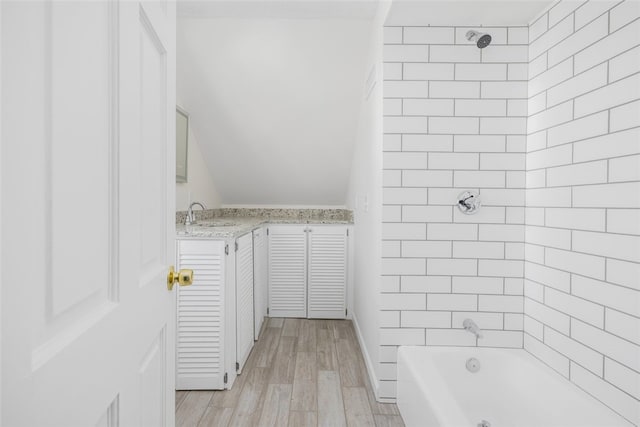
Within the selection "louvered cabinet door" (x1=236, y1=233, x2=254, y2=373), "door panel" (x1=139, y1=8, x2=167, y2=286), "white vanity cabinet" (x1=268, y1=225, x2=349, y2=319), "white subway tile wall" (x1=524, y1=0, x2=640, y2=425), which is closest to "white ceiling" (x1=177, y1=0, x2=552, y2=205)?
"white subway tile wall" (x1=524, y1=0, x2=640, y2=425)

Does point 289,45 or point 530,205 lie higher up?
point 289,45

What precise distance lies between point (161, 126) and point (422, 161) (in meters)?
1.39

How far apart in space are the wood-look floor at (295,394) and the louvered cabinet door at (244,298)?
0.12 metres

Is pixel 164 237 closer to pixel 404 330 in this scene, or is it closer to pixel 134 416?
pixel 134 416

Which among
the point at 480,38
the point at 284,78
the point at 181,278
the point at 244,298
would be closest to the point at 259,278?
the point at 244,298

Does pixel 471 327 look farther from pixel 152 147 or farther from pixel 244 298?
pixel 152 147

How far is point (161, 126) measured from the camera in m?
0.87

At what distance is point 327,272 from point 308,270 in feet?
0.58

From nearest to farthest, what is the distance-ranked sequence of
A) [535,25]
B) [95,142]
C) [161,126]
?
[95,142] < [161,126] < [535,25]

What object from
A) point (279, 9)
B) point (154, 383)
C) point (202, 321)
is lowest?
point (202, 321)

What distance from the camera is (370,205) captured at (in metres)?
2.37

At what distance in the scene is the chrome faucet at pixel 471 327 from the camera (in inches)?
73.1

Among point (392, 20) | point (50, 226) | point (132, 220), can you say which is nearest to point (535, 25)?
point (392, 20)

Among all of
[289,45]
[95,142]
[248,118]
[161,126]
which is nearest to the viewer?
[95,142]
